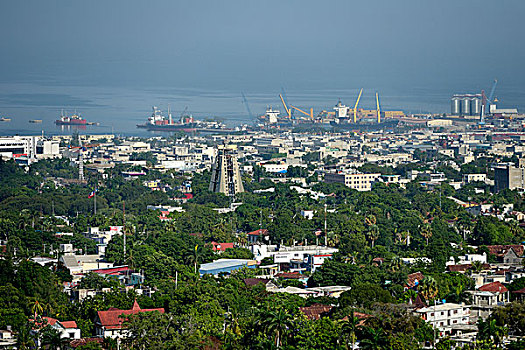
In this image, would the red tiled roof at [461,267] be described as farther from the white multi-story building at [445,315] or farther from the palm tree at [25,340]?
the palm tree at [25,340]

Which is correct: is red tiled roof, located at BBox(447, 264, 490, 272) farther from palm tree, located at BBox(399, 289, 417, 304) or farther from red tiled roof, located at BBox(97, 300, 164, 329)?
red tiled roof, located at BBox(97, 300, 164, 329)

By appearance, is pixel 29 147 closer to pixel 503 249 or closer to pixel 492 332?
pixel 503 249

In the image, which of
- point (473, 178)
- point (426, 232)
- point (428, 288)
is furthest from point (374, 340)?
point (473, 178)

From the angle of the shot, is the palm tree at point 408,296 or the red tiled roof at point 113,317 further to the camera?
the palm tree at point 408,296

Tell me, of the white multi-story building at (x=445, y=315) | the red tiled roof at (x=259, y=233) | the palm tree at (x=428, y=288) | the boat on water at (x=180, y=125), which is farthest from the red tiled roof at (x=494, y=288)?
the boat on water at (x=180, y=125)

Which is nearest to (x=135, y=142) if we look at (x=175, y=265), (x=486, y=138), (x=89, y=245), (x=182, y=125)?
(x=486, y=138)

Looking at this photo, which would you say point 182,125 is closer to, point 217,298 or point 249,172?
point 249,172

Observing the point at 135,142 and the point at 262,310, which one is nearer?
the point at 262,310

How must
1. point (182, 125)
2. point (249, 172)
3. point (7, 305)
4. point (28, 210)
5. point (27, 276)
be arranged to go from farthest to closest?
point (182, 125) < point (249, 172) < point (28, 210) < point (27, 276) < point (7, 305)
